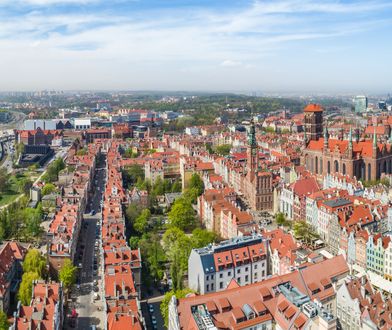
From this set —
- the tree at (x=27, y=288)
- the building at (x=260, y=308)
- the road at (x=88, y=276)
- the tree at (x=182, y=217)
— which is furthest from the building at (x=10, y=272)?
the tree at (x=182, y=217)

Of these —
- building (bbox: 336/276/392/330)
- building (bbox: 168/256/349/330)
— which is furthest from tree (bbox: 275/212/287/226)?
building (bbox: 168/256/349/330)

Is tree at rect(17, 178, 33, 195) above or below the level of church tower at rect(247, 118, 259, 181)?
below

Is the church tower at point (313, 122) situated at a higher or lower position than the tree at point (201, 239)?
higher

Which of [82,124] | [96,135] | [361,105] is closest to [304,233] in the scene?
[96,135]

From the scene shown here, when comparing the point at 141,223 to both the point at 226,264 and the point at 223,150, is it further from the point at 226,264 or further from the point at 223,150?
the point at 223,150

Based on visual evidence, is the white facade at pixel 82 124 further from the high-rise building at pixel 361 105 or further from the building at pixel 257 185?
the high-rise building at pixel 361 105

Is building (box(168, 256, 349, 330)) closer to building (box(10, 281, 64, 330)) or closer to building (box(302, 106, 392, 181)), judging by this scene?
building (box(10, 281, 64, 330))
